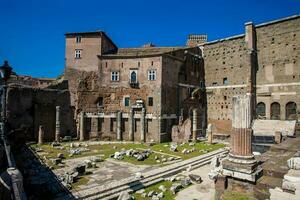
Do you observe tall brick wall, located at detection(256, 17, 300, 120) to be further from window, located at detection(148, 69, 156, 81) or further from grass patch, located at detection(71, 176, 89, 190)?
grass patch, located at detection(71, 176, 89, 190)

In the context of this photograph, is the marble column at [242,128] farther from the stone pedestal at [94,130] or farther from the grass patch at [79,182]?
the stone pedestal at [94,130]

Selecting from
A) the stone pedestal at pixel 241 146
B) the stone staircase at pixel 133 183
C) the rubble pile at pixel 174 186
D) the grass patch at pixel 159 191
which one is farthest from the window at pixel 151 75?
the stone pedestal at pixel 241 146

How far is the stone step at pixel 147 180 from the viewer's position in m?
10.6

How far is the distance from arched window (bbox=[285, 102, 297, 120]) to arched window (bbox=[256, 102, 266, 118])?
2.50 meters

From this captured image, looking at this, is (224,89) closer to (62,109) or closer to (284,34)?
(284,34)

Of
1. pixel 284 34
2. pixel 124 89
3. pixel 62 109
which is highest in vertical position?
pixel 284 34

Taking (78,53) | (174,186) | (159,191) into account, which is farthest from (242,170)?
(78,53)

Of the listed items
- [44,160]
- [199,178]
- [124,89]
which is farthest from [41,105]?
[199,178]

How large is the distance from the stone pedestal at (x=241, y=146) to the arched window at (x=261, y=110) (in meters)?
21.7

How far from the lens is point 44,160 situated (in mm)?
16500

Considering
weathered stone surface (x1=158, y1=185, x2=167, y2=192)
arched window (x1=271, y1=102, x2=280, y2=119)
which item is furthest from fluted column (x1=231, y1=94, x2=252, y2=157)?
arched window (x1=271, y1=102, x2=280, y2=119)

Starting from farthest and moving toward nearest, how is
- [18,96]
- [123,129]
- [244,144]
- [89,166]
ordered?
[123,129] → [18,96] → [89,166] → [244,144]

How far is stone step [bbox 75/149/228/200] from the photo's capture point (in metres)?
10.6

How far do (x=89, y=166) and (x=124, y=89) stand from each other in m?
14.8
